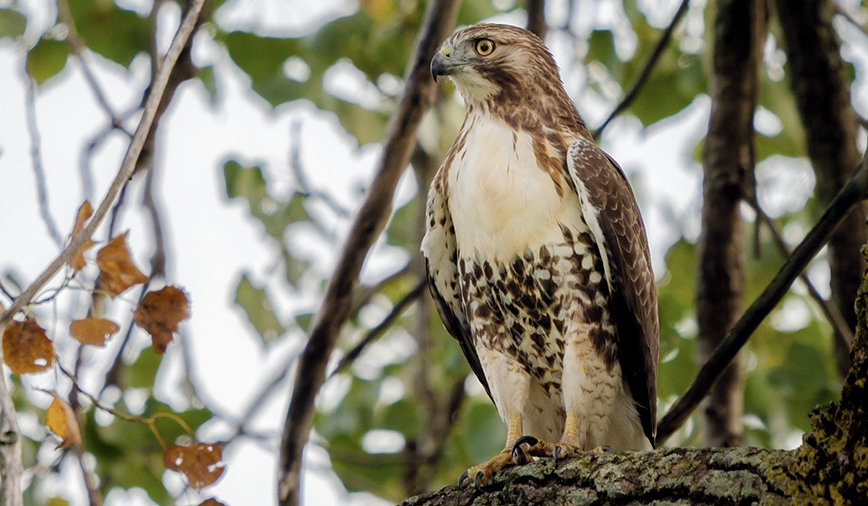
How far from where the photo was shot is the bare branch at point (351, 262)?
361 cm

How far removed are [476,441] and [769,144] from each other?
251cm

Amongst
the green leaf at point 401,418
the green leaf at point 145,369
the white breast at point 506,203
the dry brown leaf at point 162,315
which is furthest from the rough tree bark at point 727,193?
the green leaf at point 145,369

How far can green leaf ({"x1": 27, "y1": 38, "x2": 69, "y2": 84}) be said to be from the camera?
4.71 m

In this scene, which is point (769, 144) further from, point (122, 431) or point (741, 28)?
point (122, 431)

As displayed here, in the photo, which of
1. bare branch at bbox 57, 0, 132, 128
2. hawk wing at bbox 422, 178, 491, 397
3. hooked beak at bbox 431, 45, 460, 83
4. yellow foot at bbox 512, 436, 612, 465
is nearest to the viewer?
yellow foot at bbox 512, 436, 612, 465

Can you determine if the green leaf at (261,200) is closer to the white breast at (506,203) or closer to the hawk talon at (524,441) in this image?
the white breast at (506,203)

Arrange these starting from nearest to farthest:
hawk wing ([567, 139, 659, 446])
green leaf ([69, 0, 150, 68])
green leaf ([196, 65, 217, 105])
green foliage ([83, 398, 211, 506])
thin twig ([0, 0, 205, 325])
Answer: thin twig ([0, 0, 205, 325]), hawk wing ([567, 139, 659, 446]), green foliage ([83, 398, 211, 506]), green leaf ([69, 0, 150, 68]), green leaf ([196, 65, 217, 105])

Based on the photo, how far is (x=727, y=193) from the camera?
408 cm

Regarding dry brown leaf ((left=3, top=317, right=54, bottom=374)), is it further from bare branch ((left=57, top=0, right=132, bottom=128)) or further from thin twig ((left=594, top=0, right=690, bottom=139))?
thin twig ((left=594, top=0, right=690, bottom=139))

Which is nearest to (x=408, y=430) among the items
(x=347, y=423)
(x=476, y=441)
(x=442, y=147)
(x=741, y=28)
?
(x=347, y=423)

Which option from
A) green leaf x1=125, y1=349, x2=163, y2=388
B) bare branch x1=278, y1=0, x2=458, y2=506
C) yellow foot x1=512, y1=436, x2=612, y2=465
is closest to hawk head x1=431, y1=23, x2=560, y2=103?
bare branch x1=278, y1=0, x2=458, y2=506

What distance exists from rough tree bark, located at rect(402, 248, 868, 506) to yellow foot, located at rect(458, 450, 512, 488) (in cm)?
4

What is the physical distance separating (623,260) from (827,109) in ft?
4.75

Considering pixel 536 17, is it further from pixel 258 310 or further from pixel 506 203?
pixel 258 310
